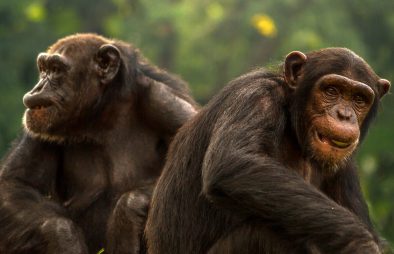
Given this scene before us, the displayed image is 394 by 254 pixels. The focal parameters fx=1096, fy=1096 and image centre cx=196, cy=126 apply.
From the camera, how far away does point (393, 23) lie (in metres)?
45.3

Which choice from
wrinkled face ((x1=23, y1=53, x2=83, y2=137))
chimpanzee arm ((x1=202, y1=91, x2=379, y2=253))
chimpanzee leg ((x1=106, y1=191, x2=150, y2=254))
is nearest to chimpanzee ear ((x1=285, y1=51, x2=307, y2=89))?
chimpanzee arm ((x1=202, y1=91, x2=379, y2=253))

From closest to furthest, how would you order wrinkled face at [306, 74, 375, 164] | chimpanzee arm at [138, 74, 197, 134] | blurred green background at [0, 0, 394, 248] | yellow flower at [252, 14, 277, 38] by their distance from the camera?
wrinkled face at [306, 74, 375, 164], chimpanzee arm at [138, 74, 197, 134], blurred green background at [0, 0, 394, 248], yellow flower at [252, 14, 277, 38]

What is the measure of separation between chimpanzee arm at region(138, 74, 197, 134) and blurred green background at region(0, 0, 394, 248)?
74.9ft

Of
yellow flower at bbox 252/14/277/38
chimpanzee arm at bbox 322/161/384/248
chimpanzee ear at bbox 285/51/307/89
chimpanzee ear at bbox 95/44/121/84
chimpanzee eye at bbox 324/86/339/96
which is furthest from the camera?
yellow flower at bbox 252/14/277/38

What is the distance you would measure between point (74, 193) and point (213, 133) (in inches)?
114

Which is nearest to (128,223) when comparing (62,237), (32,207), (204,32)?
(62,237)

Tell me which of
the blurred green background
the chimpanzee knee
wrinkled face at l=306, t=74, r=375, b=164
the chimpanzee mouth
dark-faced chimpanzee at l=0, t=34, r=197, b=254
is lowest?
the blurred green background

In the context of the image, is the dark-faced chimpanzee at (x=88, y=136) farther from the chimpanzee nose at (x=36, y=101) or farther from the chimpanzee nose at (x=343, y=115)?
the chimpanzee nose at (x=343, y=115)

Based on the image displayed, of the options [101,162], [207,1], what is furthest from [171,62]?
[101,162]

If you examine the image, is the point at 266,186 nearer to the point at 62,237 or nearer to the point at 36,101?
the point at 62,237

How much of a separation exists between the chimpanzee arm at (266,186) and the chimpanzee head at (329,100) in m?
0.25

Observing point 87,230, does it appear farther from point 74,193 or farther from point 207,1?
point 207,1

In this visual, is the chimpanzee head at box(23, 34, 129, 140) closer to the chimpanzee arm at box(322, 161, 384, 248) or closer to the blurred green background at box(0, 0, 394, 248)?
the chimpanzee arm at box(322, 161, 384, 248)

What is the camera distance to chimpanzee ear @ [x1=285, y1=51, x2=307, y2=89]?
8.79 m
